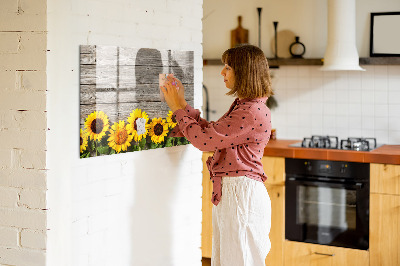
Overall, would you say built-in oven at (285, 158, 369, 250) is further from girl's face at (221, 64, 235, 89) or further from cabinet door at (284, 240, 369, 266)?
girl's face at (221, 64, 235, 89)

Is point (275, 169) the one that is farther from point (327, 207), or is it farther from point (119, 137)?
point (119, 137)

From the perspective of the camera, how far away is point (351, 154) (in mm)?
4102

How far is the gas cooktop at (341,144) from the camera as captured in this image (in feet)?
14.1

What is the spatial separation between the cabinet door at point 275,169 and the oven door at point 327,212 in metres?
0.06

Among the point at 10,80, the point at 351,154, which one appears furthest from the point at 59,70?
the point at 351,154

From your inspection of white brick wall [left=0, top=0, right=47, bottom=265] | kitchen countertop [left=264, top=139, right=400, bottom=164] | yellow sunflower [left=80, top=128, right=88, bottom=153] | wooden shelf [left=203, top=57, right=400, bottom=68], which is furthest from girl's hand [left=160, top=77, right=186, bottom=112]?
wooden shelf [left=203, top=57, right=400, bottom=68]

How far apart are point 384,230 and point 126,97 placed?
2240mm

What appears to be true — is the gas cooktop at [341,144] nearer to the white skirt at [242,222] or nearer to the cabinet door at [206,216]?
the cabinet door at [206,216]

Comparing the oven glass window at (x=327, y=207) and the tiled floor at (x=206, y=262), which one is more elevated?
the oven glass window at (x=327, y=207)

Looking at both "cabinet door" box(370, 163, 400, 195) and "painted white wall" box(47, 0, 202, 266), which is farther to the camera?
"cabinet door" box(370, 163, 400, 195)

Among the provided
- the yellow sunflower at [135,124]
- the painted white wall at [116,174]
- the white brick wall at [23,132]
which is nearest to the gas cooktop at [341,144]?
the painted white wall at [116,174]

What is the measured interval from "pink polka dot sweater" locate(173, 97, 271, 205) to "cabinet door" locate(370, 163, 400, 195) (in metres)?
1.46

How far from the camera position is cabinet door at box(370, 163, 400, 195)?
3977 millimetres

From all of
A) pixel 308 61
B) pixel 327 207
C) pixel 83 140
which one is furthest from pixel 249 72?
pixel 308 61
